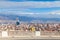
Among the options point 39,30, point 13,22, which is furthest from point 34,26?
point 13,22

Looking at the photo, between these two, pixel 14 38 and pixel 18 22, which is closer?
pixel 18 22

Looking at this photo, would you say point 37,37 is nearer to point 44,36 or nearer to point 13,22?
point 44,36

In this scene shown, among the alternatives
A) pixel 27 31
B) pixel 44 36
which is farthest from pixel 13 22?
pixel 44 36

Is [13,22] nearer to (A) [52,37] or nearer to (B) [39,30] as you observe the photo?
(B) [39,30]

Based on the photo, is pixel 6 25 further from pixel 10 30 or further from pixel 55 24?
pixel 55 24

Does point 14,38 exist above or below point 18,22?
below

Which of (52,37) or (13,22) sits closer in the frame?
(13,22)

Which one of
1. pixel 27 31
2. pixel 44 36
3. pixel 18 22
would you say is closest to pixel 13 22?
pixel 18 22

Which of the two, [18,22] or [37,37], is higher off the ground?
[18,22]
